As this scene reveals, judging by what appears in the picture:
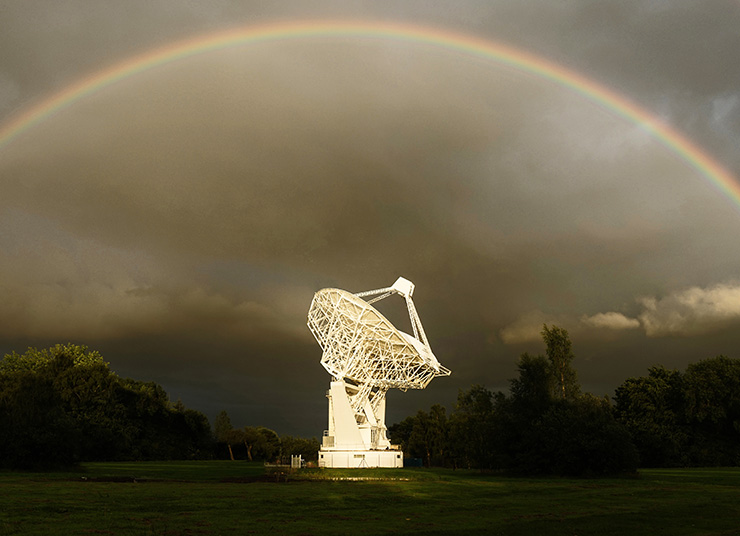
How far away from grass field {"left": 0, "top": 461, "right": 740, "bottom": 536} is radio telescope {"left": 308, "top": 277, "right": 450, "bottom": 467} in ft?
59.9

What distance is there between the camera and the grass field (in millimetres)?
16438

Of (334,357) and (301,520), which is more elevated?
(334,357)

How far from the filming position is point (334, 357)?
49938 millimetres

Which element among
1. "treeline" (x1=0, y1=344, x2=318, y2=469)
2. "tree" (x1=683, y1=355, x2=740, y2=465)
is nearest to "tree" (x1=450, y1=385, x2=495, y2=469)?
"tree" (x1=683, y1=355, x2=740, y2=465)

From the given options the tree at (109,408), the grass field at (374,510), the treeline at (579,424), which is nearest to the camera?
the grass field at (374,510)

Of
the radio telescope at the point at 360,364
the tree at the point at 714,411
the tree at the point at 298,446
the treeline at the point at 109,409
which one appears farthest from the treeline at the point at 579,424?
the treeline at the point at 109,409

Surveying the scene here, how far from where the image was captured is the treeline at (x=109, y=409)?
63.3 metres

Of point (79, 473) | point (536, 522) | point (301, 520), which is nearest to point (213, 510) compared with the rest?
point (301, 520)

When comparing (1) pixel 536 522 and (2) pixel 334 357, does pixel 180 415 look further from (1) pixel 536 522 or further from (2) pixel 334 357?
(1) pixel 536 522

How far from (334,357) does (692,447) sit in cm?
4025

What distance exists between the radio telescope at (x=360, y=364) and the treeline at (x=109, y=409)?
65.1ft

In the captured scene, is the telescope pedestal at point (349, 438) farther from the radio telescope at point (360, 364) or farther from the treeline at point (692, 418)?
the treeline at point (692, 418)

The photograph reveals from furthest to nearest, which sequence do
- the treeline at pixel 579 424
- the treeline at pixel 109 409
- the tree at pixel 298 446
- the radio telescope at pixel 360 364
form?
the tree at pixel 298 446, the treeline at pixel 109 409, the radio telescope at pixel 360 364, the treeline at pixel 579 424

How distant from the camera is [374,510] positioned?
69.8 feet
